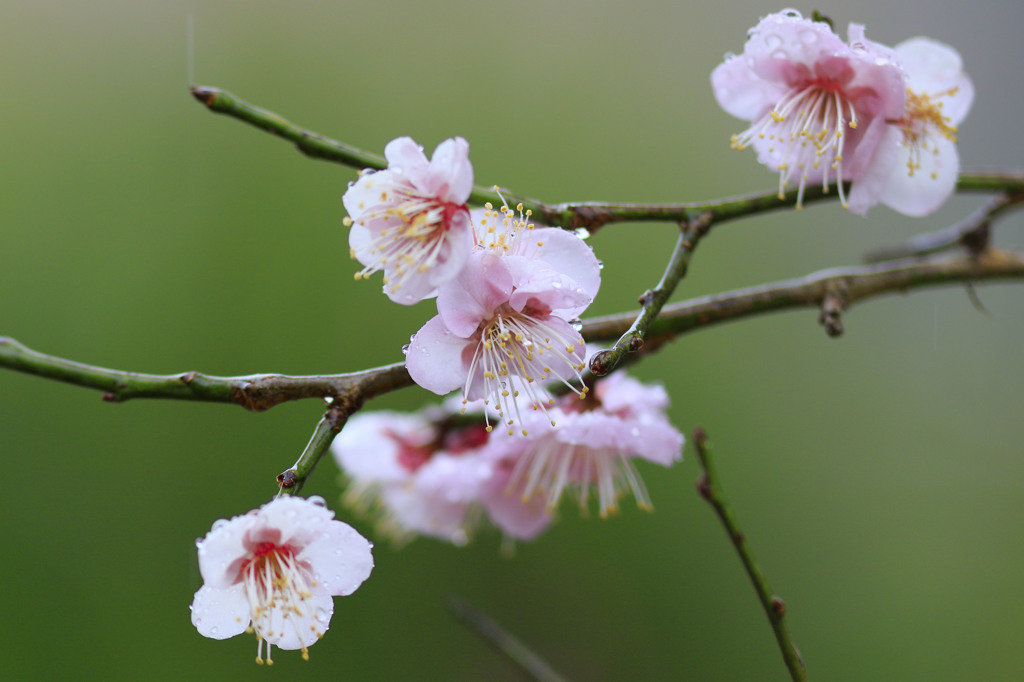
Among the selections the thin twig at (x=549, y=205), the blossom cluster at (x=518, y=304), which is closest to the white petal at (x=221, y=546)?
the blossom cluster at (x=518, y=304)

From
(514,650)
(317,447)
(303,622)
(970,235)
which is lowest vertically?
(514,650)

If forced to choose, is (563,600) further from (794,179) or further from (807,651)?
(794,179)

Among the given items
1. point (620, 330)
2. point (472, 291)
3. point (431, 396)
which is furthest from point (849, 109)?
point (431, 396)

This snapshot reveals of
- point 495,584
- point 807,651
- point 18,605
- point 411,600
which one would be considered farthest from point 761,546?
point 18,605

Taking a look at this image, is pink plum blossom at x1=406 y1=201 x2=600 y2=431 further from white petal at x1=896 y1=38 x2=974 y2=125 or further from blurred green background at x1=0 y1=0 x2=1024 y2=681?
blurred green background at x1=0 y1=0 x2=1024 y2=681

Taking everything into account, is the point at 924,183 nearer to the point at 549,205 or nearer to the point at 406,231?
the point at 549,205

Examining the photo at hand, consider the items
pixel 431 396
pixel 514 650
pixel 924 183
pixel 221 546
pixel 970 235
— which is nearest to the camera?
pixel 221 546

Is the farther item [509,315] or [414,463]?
[414,463]
